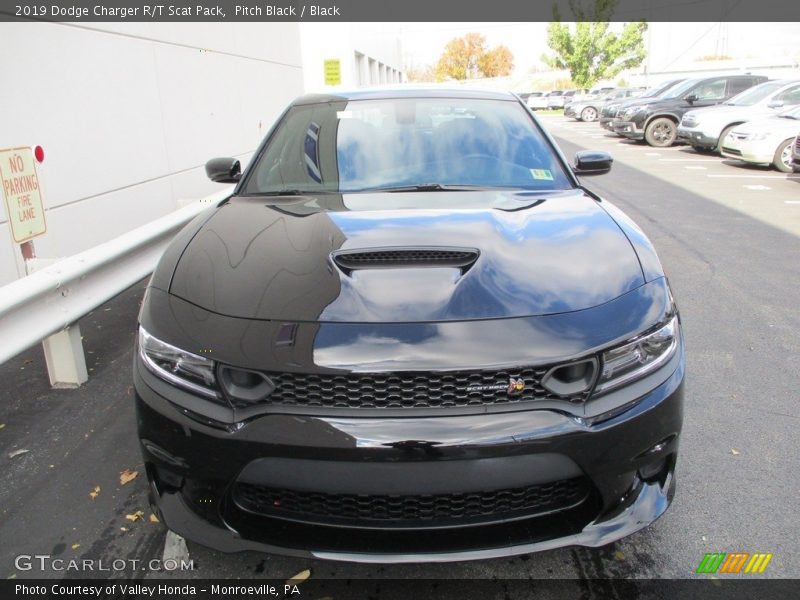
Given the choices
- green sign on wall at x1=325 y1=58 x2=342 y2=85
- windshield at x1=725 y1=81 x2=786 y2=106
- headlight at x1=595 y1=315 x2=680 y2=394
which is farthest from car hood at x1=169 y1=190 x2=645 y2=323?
green sign on wall at x1=325 y1=58 x2=342 y2=85

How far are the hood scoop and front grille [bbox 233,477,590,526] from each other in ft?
2.36

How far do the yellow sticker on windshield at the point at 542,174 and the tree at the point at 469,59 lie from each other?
275 feet

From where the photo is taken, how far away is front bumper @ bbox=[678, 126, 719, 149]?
14913 millimetres

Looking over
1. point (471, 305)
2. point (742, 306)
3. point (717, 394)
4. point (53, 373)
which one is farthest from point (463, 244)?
point (742, 306)

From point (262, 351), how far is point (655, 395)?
1.20 meters

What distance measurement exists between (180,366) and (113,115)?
515cm

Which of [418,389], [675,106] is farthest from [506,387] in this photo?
[675,106]

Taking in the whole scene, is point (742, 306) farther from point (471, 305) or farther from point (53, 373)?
point (53, 373)

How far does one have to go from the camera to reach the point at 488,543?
1.86 m

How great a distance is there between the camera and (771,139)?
1230 cm

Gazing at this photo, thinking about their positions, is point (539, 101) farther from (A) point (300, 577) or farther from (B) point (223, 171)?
(A) point (300, 577)

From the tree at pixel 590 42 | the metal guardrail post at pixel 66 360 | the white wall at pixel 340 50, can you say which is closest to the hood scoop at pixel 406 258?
the metal guardrail post at pixel 66 360

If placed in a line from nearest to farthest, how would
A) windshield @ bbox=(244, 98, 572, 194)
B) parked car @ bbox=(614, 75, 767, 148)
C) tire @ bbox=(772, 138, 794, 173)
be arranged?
windshield @ bbox=(244, 98, 572, 194) → tire @ bbox=(772, 138, 794, 173) → parked car @ bbox=(614, 75, 767, 148)

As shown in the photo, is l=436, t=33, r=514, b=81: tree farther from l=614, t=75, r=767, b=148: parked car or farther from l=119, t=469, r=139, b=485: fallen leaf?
l=119, t=469, r=139, b=485: fallen leaf
